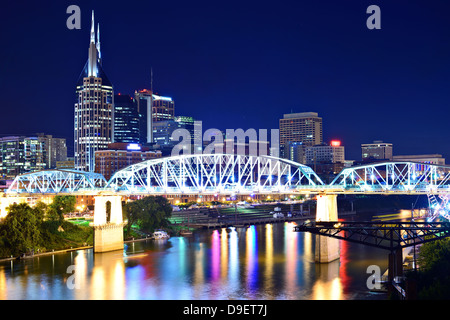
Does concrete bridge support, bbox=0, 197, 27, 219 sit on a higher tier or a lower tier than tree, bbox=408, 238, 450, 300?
higher

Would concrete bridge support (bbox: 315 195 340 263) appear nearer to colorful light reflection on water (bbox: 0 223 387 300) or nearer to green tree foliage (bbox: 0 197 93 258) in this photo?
colorful light reflection on water (bbox: 0 223 387 300)

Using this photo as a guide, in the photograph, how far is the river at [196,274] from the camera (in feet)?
148

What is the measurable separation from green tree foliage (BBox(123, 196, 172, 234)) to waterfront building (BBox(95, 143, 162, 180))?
78096mm

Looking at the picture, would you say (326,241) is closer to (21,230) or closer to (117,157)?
(21,230)

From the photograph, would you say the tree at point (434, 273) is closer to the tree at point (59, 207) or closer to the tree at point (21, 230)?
the tree at point (21, 230)

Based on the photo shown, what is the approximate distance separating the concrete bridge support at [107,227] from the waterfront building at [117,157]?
91530 mm

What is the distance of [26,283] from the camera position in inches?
1934

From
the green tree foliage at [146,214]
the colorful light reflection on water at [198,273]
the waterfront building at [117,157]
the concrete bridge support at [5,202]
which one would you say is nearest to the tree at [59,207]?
the concrete bridge support at [5,202]

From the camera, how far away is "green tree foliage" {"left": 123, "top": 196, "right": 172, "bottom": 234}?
8306cm

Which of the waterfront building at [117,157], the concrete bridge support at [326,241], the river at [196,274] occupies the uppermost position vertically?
the waterfront building at [117,157]

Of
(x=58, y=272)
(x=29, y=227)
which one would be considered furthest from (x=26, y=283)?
(x=29, y=227)

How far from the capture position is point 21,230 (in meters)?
63.6

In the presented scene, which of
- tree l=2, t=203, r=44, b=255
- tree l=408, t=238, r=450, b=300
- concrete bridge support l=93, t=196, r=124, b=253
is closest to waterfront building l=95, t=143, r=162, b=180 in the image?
concrete bridge support l=93, t=196, r=124, b=253
